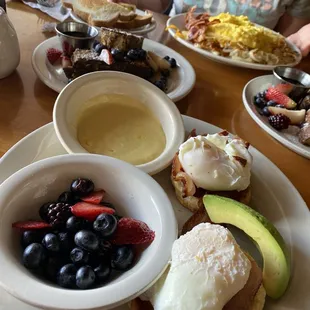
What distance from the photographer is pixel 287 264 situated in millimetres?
843

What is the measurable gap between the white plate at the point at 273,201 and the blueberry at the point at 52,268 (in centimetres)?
30

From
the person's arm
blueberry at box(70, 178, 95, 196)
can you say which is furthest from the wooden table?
the person's arm

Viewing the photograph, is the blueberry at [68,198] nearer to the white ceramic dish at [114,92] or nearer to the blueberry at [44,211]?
the blueberry at [44,211]

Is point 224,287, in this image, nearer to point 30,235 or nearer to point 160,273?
point 160,273

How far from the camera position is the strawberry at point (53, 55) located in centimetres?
147

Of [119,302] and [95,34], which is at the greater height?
[119,302]

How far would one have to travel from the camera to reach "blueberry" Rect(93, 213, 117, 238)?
2.50ft

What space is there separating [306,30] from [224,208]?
5.41ft

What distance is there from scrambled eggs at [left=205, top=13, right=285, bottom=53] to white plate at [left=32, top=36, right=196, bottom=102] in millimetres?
311

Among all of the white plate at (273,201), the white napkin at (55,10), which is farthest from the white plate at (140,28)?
the white plate at (273,201)

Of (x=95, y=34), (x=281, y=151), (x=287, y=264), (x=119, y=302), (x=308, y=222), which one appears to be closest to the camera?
(x=119, y=302)

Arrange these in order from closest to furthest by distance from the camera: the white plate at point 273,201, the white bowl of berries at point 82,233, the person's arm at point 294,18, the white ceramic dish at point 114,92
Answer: the white bowl of berries at point 82,233
the white plate at point 273,201
the white ceramic dish at point 114,92
the person's arm at point 294,18

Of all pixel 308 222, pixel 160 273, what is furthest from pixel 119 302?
pixel 308 222

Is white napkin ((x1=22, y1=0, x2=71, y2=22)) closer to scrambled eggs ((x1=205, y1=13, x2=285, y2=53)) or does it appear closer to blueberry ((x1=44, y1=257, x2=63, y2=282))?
scrambled eggs ((x1=205, y1=13, x2=285, y2=53))
